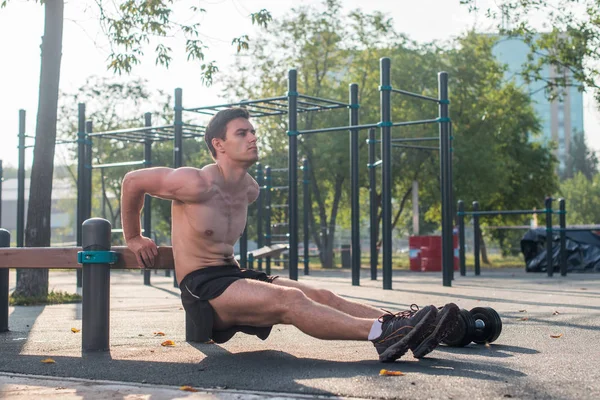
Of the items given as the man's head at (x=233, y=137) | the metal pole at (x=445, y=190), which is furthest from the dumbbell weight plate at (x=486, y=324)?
the metal pole at (x=445, y=190)

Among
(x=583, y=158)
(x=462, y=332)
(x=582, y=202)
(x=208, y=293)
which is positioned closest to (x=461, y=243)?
(x=462, y=332)

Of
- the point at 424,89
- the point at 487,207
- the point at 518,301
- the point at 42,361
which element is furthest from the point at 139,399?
the point at 487,207

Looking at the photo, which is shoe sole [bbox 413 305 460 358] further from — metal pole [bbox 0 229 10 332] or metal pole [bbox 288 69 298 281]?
metal pole [bbox 288 69 298 281]

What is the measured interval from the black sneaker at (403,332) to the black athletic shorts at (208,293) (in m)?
0.74

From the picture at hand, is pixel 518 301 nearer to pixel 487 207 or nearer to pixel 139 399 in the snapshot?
pixel 139 399

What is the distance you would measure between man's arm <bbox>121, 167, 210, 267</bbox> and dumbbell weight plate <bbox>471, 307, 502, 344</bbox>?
178 centimetres

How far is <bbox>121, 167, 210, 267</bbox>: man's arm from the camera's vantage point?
4.66 meters

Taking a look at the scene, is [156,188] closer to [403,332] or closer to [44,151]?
[403,332]

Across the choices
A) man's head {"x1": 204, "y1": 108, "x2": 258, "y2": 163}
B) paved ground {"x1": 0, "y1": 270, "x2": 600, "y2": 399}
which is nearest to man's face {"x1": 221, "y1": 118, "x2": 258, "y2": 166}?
man's head {"x1": 204, "y1": 108, "x2": 258, "y2": 163}

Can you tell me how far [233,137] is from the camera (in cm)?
480

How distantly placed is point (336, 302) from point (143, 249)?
120cm

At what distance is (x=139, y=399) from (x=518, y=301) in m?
6.67

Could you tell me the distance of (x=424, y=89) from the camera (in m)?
28.0

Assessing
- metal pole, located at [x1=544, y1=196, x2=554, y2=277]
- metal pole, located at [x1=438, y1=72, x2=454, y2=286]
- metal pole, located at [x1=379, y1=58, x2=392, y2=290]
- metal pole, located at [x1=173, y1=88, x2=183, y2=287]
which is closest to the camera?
metal pole, located at [x1=379, y1=58, x2=392, y2=290]
